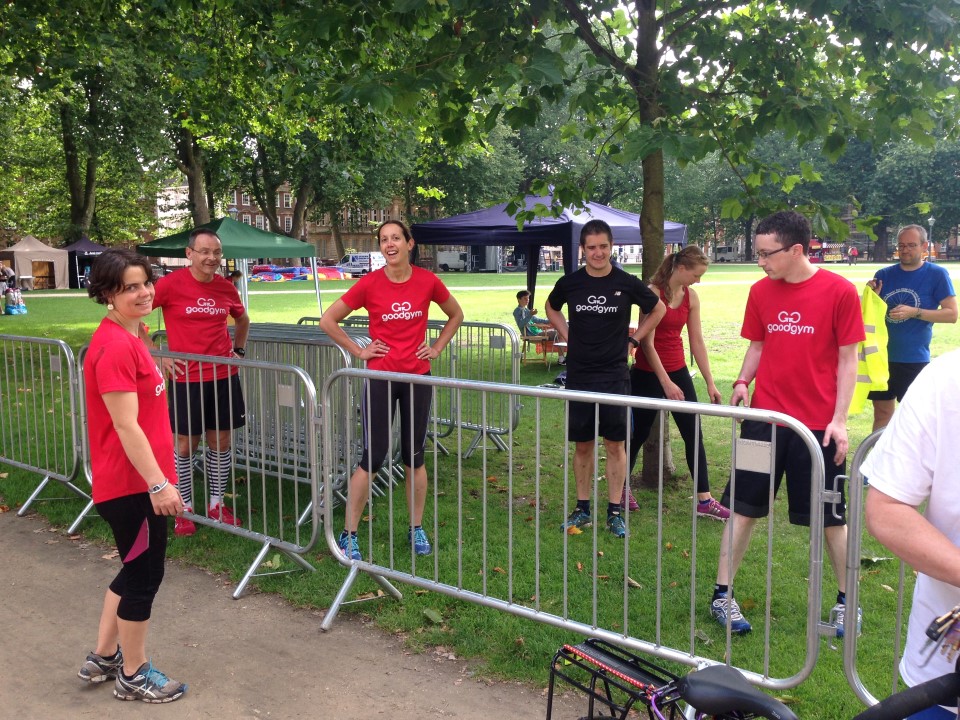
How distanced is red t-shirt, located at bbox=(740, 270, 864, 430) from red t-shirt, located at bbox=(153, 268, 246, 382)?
3.74 m

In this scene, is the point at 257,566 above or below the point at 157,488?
below

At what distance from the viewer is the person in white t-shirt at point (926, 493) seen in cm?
175

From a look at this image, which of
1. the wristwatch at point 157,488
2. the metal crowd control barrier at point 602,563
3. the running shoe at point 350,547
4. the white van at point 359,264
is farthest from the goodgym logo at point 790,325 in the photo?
the white van at point 359,264

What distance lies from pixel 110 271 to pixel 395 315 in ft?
6.79

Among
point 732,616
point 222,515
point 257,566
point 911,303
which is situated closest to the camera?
point 732,616

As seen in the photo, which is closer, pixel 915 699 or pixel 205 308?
pixel 915 699

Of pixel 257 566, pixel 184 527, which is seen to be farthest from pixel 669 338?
pixel 184 527

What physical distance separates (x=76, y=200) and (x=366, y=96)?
35955 mm

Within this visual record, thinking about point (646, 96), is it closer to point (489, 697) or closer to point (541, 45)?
point (541, 45)

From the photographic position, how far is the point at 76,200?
36.8m

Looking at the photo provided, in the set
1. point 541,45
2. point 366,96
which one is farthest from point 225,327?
point 541,45

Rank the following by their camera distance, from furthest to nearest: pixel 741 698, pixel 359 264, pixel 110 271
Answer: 1. pixel 359 264
2. pixel 110 271
3. pixel 741 698

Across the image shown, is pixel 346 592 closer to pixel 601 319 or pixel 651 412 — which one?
pixel 601 319

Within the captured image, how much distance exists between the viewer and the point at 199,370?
597cm
